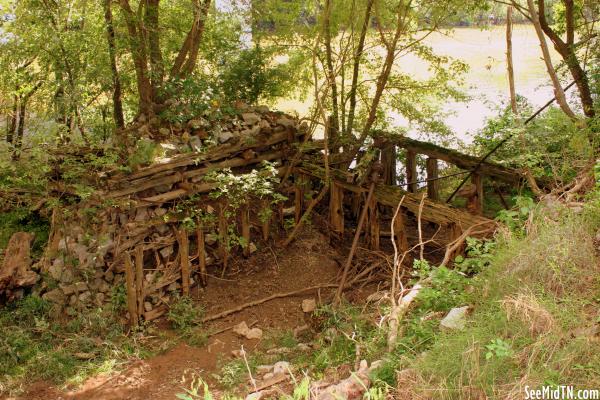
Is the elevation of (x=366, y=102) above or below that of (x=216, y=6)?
below

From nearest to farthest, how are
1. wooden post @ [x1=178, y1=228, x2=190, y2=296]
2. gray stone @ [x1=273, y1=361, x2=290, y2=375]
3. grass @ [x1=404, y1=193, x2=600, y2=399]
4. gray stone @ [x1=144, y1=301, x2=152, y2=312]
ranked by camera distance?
grass @ [x1=404, y1=193, x2=600, y2=399] < gray stone @ [x1=273, y1=361, x2=290, y2=375] < gray stone @ [x1=144, y1=301, x2=152, y2=312] < wooden post @ [x1=178, y1=228, x2=190, y2=296]

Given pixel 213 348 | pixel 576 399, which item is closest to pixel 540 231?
pixel 576 399

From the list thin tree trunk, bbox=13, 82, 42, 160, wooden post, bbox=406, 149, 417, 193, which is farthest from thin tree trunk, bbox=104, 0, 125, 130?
wooden post, bbox=406, 149, 417, 193

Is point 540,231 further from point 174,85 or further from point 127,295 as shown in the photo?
point 174,85

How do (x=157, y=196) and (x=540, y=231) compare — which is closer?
(x=540, y=231)

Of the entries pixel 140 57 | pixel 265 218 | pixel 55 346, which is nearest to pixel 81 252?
pixel 55 346

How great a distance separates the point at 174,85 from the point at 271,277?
3068mm

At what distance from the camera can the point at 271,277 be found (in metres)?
8.59

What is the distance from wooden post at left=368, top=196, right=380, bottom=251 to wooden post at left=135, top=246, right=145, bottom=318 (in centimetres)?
319

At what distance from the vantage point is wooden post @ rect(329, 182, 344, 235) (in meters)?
8.95

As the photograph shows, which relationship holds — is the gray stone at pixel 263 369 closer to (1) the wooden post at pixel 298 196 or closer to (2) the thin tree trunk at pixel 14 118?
(1) the wooden post at pixel 298 196

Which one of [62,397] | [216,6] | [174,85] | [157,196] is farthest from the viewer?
[216,6]

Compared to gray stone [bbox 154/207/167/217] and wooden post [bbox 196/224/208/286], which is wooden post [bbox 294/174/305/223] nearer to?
wooden post [bbox 196/224/208/286]

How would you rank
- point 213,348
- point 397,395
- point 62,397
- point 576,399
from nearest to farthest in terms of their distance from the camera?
1. point 576,399
2. point 397,395
3. point 62,397
4. point 213,348
